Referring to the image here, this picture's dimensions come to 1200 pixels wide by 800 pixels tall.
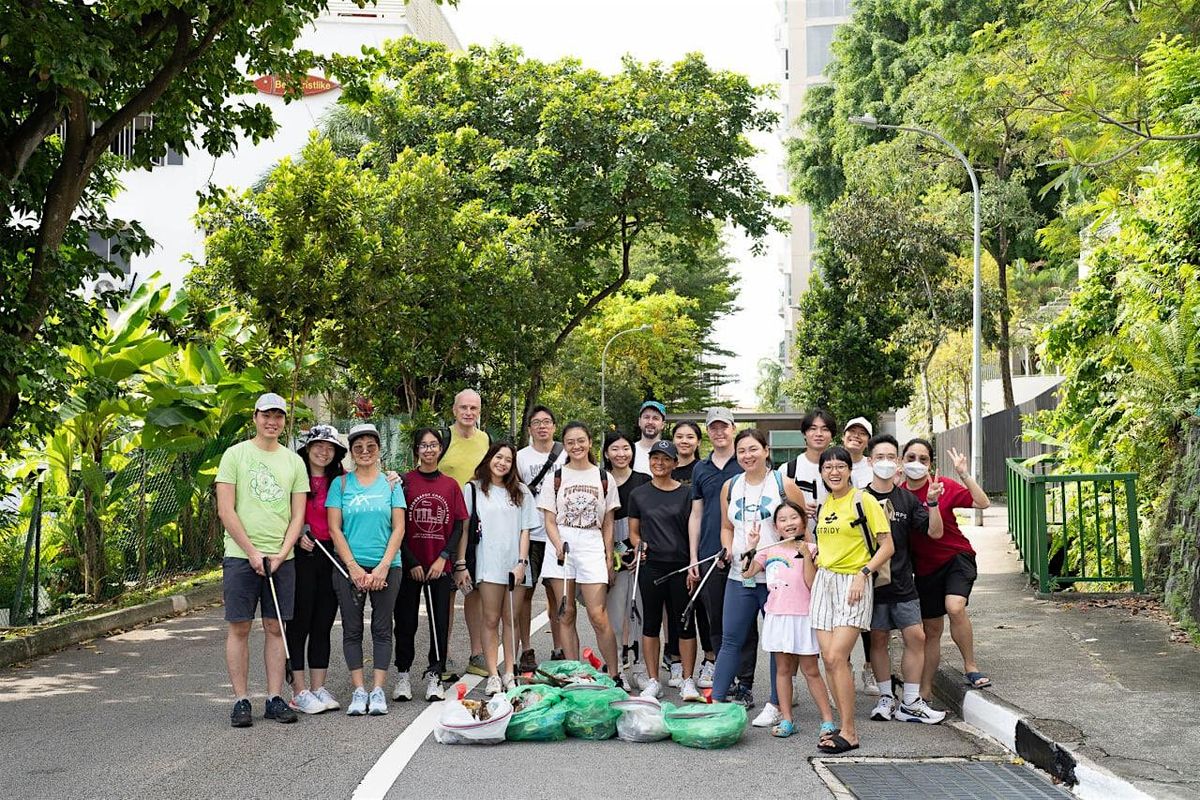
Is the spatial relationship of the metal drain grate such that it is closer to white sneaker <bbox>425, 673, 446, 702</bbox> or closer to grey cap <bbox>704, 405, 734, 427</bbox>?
grey cap <bbox>704, 405, 734, 427</bbox>

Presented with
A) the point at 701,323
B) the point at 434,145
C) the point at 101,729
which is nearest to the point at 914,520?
the point at 101,729

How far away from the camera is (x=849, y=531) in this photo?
7371 millimetres

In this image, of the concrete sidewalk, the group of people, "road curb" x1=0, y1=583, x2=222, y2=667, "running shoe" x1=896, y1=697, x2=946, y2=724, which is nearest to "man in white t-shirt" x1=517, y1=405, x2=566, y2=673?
the group of people

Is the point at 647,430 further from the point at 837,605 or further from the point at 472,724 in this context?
the point at 472,724

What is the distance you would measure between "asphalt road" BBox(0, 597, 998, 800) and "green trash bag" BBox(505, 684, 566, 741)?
7 cm

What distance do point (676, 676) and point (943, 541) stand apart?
2054 mm

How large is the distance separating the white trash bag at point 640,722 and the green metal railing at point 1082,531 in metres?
6.26

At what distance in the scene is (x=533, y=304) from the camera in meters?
24.5

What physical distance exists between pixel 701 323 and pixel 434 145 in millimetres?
43102

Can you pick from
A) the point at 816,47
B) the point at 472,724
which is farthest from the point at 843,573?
the point at 816,47

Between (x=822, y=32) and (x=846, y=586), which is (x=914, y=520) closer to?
(x=846, y=586)

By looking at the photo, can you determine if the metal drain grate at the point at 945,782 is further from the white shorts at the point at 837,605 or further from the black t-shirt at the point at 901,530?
the black t-shirt at the point at 901,530

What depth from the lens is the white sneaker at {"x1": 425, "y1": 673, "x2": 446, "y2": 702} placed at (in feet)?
28.3

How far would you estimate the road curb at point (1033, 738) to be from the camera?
6387 mm
